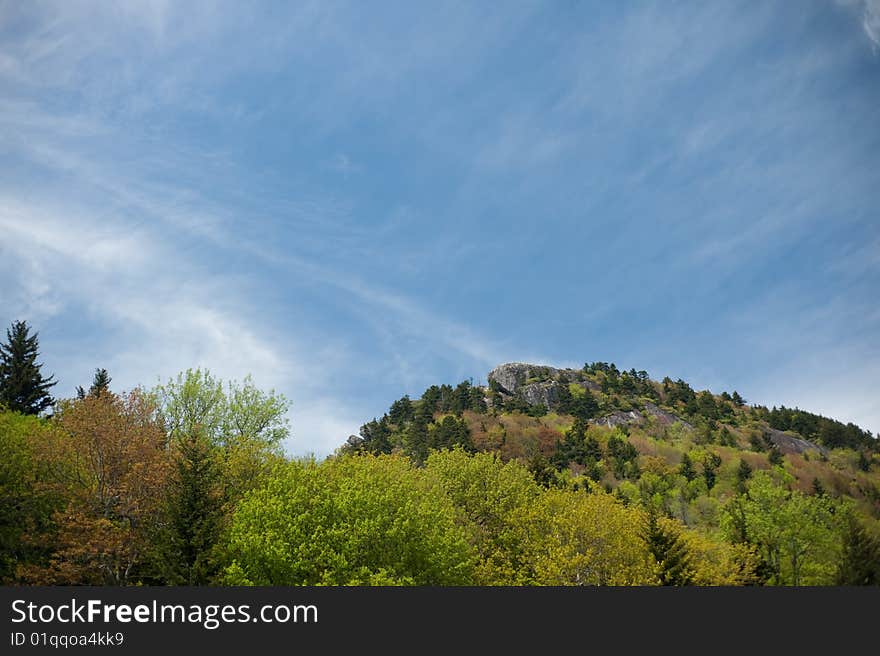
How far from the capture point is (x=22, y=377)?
208 feet

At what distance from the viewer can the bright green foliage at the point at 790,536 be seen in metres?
65.8

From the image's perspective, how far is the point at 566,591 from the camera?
26812 mm

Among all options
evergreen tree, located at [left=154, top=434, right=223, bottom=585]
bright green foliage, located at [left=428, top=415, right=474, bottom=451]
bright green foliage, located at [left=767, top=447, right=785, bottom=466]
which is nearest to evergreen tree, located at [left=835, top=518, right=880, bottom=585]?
evergreen tree, located at [left=154, top=434, right=223, bottom=585]

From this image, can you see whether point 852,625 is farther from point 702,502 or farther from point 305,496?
point 702,502

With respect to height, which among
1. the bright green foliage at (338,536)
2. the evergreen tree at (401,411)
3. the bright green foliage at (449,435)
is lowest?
the bright green foliage at (338,536)

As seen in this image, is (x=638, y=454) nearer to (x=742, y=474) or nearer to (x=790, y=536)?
(x=742, y=474)

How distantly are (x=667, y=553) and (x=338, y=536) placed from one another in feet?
91.9

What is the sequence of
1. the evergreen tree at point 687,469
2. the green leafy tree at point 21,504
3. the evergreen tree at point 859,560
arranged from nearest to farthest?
the green leafy tree at point 21,504, the evergreen tree at point 859,560, the evergreen tree at point 687,469

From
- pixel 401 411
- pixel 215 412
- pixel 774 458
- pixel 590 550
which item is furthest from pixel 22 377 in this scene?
pixel 774 458

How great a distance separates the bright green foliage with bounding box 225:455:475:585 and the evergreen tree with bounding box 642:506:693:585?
16.2 metres

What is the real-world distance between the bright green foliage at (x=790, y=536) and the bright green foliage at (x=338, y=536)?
42594 mm

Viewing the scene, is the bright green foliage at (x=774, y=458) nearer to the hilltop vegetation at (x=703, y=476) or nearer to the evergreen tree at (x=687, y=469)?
the hilltop vegetation at (x=703, y=476)

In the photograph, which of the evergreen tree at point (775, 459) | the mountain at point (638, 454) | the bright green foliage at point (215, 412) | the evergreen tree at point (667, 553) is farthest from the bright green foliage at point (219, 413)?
the evergreen tree at point (775, 459)

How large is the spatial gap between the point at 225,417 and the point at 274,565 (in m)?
28.2
